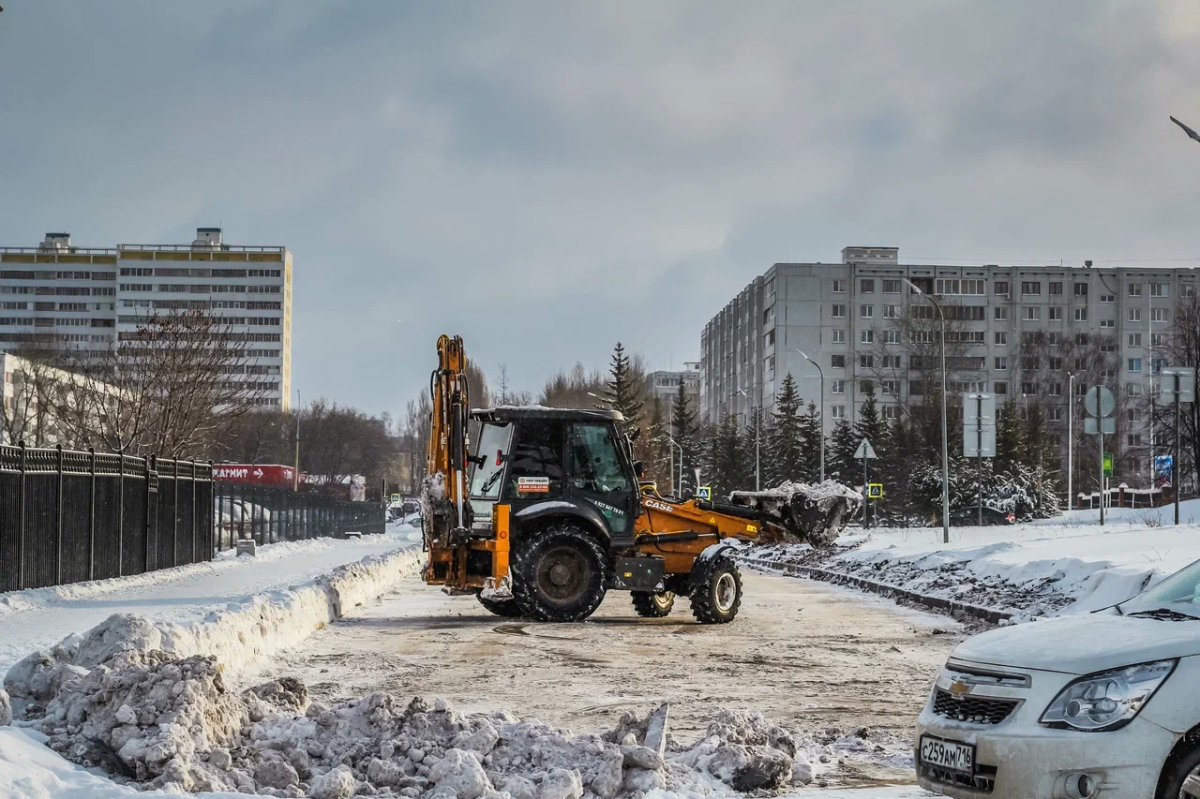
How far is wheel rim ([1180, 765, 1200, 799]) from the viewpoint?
19.2 feet

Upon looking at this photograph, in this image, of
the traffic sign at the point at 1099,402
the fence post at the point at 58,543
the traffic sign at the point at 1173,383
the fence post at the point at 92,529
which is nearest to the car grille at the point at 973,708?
the fence post at the point at 58,543

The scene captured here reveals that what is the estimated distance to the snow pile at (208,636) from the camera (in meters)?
8.93

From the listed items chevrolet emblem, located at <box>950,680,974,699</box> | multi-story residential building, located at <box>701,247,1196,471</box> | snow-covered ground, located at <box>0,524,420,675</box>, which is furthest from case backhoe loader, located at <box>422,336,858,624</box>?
multi-story residential building, located at <box>701,247,1196,471</box>

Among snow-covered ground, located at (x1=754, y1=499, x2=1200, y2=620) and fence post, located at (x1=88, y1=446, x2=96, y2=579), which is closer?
snow-covered ground, located at (x1=754, y1=499, x2=1200, y2=620)

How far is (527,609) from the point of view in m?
18.3

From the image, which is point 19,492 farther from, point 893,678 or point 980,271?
point 980,271

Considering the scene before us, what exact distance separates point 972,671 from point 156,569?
2111 centimetres

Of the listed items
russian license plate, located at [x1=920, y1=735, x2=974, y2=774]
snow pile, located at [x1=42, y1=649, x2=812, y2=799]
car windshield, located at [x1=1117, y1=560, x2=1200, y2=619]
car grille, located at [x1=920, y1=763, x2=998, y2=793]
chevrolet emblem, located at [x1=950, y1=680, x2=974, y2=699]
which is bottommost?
snow pile, located at [x1=42, y1=649, x2=812, y2=799]

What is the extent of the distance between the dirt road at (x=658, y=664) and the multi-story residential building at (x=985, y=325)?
97.0m

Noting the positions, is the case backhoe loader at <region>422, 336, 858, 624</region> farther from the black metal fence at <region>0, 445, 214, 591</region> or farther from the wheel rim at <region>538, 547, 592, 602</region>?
the black metal fence at <region>0, 445, 214, 591</region>

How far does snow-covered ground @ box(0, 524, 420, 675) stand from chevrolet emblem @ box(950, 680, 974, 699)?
714cm

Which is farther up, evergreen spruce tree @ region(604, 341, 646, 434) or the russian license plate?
evergreen spruce tree @ region(604, 341, 646, 434)

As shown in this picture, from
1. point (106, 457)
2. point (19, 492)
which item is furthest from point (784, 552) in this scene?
point (19, 492)

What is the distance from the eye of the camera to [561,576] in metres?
18.5
